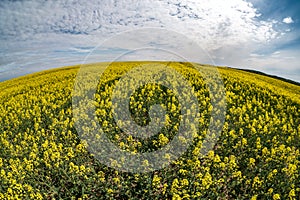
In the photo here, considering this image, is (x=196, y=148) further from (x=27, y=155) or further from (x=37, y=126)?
(x=37, y=126)

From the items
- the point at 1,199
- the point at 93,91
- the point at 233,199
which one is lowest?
the point at 1,199

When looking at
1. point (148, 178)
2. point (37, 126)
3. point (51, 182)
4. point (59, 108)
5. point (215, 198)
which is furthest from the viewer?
point (59, 108)

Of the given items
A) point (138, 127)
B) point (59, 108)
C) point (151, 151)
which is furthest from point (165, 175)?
point (59, 108)

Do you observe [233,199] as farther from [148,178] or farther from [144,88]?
[144,88]

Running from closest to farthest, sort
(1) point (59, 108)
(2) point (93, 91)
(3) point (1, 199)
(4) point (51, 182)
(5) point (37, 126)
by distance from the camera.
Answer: (3) point (1, 199) → (4) point (51, 182) → (5) point (37, 126) → (1) point (59, 108) → (2) point (93, 91)

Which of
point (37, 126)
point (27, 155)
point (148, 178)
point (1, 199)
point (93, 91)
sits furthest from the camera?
point (93, 91)

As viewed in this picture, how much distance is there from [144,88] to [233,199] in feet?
18.0

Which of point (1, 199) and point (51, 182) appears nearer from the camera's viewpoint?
point (1, 199)

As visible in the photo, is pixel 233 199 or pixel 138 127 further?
pixel 138 127

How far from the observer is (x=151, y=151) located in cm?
630

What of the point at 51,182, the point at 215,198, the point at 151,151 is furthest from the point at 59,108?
the point at 215,198

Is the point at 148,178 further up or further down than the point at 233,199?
further up

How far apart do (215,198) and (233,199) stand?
2.67 ft

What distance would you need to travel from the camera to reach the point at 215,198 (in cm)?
517
